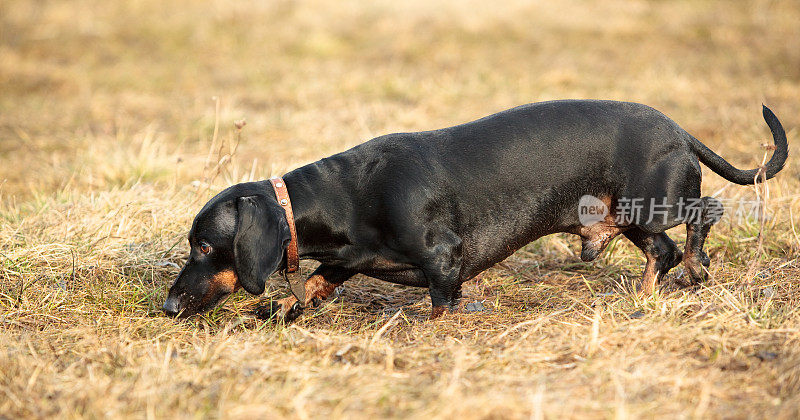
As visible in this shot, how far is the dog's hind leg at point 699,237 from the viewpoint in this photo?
4027mm

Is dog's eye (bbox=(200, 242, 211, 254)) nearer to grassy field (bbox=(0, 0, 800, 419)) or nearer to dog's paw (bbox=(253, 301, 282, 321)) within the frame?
grassy field (bbox=(0, 0, 800, 419))

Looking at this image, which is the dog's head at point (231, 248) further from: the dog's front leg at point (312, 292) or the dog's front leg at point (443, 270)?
the dog's front leg at point (443, 270)

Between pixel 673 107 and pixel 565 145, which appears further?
pixel 673 107

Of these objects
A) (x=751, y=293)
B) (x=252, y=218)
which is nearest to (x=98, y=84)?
(x=252, y=218)

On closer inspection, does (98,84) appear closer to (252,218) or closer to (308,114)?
(308,114)

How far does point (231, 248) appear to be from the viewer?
11.5 feet

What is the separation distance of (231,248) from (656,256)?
8.03 ft

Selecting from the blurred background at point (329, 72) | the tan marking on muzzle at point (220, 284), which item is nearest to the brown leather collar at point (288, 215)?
the tan marking on muzzle at point (220, 284)

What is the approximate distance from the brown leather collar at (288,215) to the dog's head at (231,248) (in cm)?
4

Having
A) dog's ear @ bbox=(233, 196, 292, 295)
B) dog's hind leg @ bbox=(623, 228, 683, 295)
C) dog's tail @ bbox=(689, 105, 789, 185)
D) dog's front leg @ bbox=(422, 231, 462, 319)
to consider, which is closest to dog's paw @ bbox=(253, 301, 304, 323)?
dog's ear @ bbox=(233, 196, 292, 295)

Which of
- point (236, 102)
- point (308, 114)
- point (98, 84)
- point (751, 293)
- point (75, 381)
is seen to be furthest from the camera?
point (98, 84)

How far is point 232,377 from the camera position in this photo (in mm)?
2869

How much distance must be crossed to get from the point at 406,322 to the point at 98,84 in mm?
8873

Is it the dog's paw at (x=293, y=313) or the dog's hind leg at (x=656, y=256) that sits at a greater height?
the dog's hind leg at (x=656, y=256)
